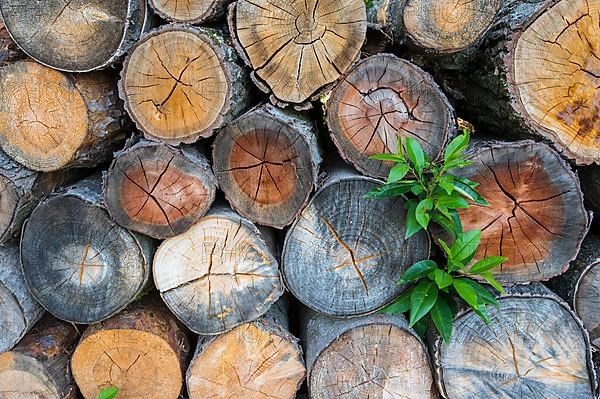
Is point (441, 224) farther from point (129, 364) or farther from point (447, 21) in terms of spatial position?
point (129, 364)

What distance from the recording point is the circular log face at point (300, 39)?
181cm

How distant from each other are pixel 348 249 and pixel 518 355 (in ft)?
2.68

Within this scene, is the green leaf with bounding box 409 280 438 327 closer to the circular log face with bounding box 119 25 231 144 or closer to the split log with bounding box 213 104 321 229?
the split log with bounding box 213 104 321 229

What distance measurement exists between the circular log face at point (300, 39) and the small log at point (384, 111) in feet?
0.31

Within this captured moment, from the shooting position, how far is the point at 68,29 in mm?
1943

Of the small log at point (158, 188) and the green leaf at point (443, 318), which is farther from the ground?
the small log at point (158, 188)

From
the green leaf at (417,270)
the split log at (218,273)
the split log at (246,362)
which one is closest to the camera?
the green leaf at (417,270)

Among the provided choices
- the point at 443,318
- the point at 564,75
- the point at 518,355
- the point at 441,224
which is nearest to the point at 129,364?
the point at 443,318

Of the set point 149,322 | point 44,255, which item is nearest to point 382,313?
point 149,322

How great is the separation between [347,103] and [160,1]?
86 cm

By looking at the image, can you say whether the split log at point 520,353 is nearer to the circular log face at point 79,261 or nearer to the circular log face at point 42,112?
the circular log face at point 79,261

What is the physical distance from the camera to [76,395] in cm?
232

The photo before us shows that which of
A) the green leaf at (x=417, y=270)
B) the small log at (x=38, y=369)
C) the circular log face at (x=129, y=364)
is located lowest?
the small log at (x=38, y=369)

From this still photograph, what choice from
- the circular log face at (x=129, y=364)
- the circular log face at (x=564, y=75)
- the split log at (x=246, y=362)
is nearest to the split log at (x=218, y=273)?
the split log at (x=246, y=362)
